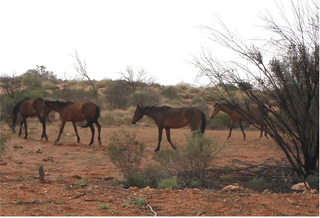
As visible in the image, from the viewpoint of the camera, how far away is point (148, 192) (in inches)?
298

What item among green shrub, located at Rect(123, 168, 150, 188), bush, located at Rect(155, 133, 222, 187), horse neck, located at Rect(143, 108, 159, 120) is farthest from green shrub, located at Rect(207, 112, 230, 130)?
green shrub, located at Rect(123, 168, 150, 188)

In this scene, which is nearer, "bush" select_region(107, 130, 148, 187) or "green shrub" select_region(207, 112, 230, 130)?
"bush" select_region(107, 130, 148, 187)

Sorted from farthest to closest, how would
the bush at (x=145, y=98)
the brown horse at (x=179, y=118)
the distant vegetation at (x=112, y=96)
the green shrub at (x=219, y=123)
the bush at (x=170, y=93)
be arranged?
1. the bush at (x=170, y=93)
2. the bush at (x=145, y=98)
3. the distant vegetation at (x=112, y=96)
4. the green shrub at (x=219, y=123)
5. the brown horse at (x=179, y=118)

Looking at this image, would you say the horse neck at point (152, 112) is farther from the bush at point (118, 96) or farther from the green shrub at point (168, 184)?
the bush at point (118, 96)

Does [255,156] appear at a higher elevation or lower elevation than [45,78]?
lower

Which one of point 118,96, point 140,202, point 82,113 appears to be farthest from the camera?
point 118,96

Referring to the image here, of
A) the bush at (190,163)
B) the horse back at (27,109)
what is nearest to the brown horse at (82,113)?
the horse back at (27,109)

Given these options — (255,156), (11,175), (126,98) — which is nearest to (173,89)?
(126,98)

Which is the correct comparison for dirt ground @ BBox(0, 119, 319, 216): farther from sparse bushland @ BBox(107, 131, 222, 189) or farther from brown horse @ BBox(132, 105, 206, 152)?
brown horse @ BBox(132, 105, 206, 152)

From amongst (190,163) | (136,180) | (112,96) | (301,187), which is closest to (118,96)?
(112,96)

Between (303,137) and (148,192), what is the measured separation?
128 inches

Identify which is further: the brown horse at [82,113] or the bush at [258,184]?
the brown horse at [82,113]

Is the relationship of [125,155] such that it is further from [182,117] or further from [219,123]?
[219,123]

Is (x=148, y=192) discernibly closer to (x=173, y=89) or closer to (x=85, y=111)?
(x=85, y=111)
